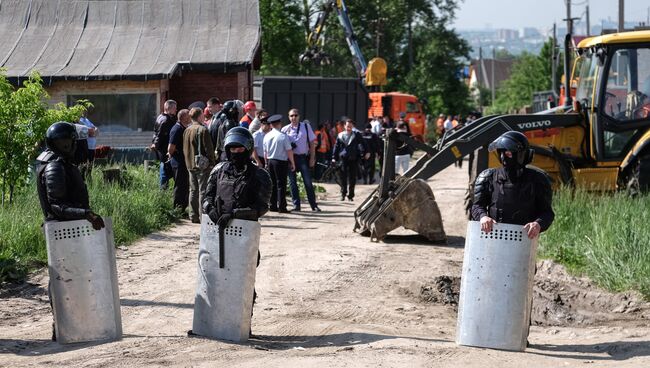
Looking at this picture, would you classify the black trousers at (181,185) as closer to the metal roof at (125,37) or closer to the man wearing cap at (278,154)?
the man wearing cap at (278,154)

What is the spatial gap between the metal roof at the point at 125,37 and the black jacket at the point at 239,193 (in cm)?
1736

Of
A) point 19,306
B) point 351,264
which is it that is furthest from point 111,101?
point 19,306

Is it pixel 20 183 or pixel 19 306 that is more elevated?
pixel 20 183

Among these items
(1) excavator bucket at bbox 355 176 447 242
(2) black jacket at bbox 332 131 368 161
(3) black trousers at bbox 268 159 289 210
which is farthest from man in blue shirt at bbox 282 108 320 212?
(1) excavator bucket at bbox 355 176 447 242

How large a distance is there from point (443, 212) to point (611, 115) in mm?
3683

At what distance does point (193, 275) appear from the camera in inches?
483

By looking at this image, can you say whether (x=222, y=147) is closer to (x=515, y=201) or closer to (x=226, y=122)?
(x=226, y=122)

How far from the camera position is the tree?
526 inches

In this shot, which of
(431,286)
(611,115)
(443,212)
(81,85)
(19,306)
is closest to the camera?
(19,306)

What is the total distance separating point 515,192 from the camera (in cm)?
868

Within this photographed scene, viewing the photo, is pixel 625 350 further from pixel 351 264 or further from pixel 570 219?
pixel 570 219

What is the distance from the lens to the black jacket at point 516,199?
8664 mm

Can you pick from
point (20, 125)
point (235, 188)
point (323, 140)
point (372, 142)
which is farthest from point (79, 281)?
point (323, 140)

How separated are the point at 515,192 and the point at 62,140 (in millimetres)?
3702
